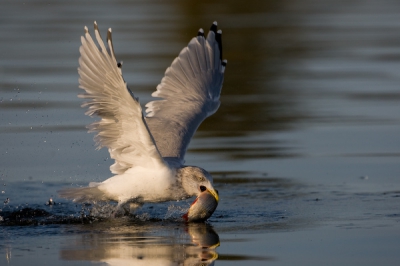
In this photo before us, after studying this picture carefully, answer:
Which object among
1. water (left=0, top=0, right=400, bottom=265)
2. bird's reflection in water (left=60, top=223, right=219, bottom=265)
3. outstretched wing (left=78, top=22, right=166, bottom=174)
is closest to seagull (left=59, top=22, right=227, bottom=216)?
outstretched wing (left=78, top=22, right=166, bottom=174)

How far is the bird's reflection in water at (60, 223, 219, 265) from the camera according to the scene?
7.56m

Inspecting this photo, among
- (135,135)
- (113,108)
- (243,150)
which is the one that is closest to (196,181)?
(135,135)

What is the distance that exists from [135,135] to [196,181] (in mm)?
775

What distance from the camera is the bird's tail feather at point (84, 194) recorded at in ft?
32.2

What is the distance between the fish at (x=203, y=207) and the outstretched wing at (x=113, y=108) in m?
0.59

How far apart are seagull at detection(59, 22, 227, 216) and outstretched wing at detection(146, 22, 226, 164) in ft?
0.04

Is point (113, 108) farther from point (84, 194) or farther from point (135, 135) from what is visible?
point (84, 194)

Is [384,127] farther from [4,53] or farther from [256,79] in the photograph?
[4,53]

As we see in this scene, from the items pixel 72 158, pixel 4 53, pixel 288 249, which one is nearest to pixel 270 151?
pixel 72 158

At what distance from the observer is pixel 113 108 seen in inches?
358

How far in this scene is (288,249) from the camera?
781 cm

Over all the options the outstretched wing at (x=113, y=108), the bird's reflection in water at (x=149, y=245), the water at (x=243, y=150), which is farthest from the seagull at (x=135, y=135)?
the bird's reflection in water at (x=149, y=245)

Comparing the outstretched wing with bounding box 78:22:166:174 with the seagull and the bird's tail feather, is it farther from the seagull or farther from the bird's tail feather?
the bird's tail feather

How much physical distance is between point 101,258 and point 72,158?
14.5 feet
